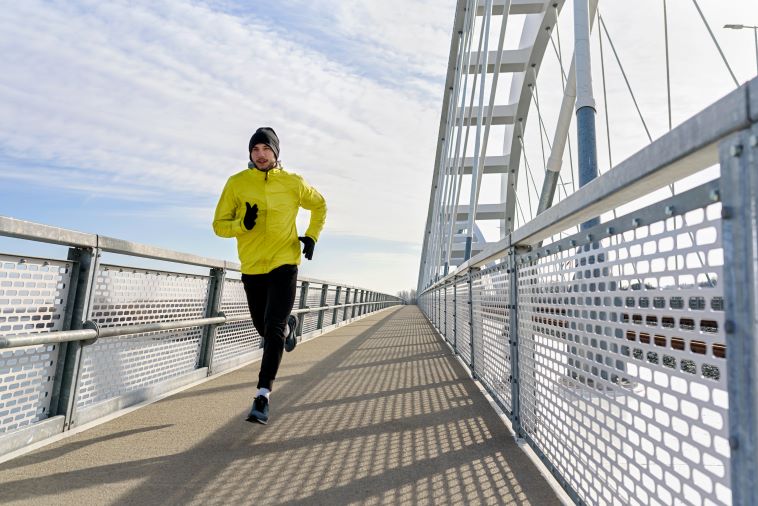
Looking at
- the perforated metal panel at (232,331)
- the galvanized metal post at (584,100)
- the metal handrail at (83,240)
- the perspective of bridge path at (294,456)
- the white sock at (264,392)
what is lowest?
the perspective of bridge path at (294,456)

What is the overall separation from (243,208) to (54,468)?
167cm

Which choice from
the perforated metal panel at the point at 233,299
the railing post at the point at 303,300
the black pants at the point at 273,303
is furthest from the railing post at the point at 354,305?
the black pants at the point at 273,303

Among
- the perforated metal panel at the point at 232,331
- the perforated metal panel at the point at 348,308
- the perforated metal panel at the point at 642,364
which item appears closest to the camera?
the perforated metal panel at the point at 642,364

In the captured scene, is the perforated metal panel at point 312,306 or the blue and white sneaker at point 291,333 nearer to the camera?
the blue and white sneaker at point 291,333

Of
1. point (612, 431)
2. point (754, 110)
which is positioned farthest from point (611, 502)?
point (754, 110)

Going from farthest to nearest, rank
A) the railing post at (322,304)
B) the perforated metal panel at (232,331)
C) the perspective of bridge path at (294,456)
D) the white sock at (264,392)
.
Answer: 1. the railing post at (322,304)
2. the perforated metal panel at (232,331)
3. the white sock at (264,392)
4. the perspective of bridge path at (294,456)

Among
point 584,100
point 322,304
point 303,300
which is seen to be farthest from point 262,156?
point 322,304

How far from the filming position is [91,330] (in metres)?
2.62

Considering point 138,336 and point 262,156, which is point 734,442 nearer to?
point 262,156

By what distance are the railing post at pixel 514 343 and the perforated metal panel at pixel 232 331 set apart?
2.77 m

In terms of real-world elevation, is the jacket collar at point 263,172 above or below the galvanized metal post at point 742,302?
above

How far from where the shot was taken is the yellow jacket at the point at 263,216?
10.2 feet

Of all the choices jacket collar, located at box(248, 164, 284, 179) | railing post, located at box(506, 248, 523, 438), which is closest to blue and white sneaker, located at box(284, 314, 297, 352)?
jacket collar, located at box(248, 164, 284, 179)

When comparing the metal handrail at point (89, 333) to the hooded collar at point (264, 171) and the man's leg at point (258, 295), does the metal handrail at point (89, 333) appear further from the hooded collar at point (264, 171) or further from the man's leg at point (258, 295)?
the hooded collar at point (264, 171)
